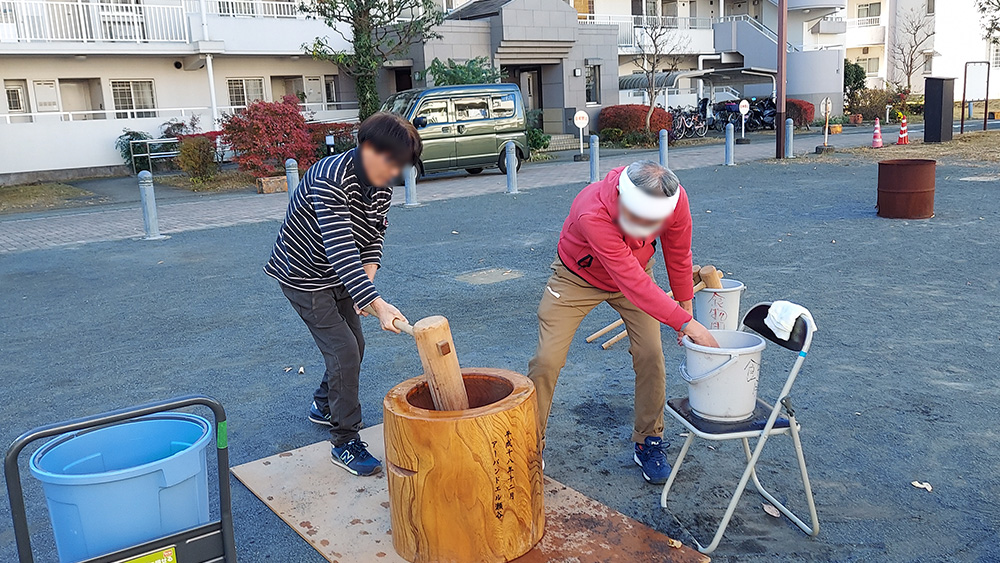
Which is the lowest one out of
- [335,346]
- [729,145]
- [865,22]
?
[335,346]

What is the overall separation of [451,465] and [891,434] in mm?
2385

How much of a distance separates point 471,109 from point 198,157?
6357mm

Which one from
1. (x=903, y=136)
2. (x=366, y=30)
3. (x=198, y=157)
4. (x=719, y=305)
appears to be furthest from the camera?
(x=903, y=136)

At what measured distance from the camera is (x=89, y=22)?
2184 centimetres

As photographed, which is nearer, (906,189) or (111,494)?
(111,494)

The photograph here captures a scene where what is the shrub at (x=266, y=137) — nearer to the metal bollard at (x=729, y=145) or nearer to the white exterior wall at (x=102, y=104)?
the white exterior wall at (x=102, y=104)

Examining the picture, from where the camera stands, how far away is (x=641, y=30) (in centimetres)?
3409

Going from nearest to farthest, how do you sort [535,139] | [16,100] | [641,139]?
[16,100], [535,139], [641,139]

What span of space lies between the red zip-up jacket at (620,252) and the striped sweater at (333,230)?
86 centimetres

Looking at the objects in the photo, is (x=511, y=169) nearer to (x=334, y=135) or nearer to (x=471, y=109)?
(x=471, y=109)

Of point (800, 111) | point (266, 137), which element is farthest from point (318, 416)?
point (800, 111)

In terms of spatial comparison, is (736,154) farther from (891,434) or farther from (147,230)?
(891,434)

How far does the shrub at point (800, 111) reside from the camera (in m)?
31.6

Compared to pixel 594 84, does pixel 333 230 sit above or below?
below
